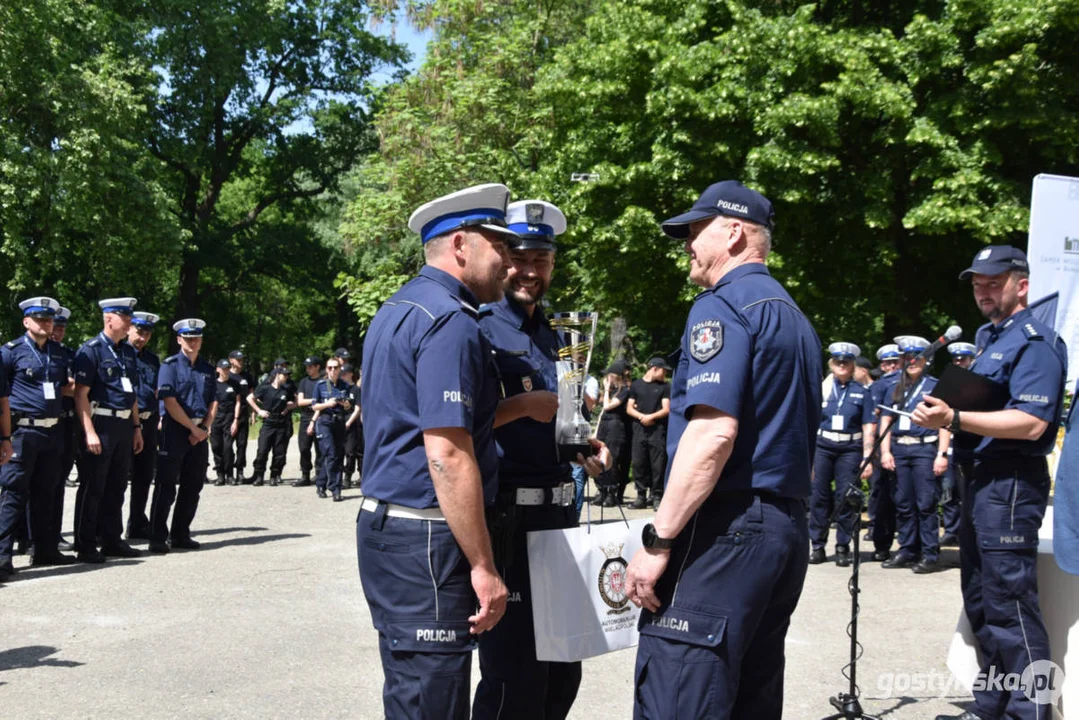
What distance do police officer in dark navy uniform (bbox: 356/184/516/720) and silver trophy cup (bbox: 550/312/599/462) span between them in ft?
2.46

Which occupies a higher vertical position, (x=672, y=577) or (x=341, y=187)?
(x=341, y=187)

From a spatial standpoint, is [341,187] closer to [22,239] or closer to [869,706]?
[22,239]

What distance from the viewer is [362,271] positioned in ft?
108

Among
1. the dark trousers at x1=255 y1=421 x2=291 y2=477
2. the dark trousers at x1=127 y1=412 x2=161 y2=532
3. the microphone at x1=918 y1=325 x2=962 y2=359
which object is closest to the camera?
the microphone at x1=918 y1=325 x2=962 y2=359

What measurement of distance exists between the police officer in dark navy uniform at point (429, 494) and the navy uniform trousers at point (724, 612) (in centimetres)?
55

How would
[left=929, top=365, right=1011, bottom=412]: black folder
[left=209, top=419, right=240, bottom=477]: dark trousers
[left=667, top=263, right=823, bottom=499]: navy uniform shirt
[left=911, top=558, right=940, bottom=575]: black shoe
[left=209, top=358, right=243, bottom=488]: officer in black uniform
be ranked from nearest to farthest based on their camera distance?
[left=667, top=263, right=823, bottom=499]: navy uniform shirt → [left=929, top=365, right=1011, bottom=412]: black folder → [left=911, top=558, right=940, bottom=575]: black shoe → [left=209, top=358, right=243, bottom=488]: officer in black uniform → [left=209, top=419, right=240, bottom=477]: dark trousers

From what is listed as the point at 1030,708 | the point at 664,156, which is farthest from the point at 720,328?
the point at 664,156

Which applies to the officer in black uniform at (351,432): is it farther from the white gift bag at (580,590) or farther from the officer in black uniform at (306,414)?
the white gift bag at (580,590)

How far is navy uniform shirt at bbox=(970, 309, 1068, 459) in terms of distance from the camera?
4.98m

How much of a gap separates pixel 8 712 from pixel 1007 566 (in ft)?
17.2

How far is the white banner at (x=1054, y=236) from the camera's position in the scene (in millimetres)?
6680

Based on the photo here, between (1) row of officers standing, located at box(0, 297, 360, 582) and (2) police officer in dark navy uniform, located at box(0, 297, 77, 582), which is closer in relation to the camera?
(2) police officer in dark navy uniform, located at box(0, 297, 77, 582)

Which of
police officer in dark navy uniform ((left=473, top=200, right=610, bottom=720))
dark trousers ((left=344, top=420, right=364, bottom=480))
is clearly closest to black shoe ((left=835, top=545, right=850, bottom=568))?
police officer in dark navy uniform ((left=473, top=200, right=610, bottom=720))

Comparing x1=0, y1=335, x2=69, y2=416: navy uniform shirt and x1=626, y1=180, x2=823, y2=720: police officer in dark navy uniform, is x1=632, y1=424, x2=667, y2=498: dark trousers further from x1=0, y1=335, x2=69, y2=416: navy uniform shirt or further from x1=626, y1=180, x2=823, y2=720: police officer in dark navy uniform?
x1=626, y1=180, x2=823, y2=720: police officer in dark navy uniform
